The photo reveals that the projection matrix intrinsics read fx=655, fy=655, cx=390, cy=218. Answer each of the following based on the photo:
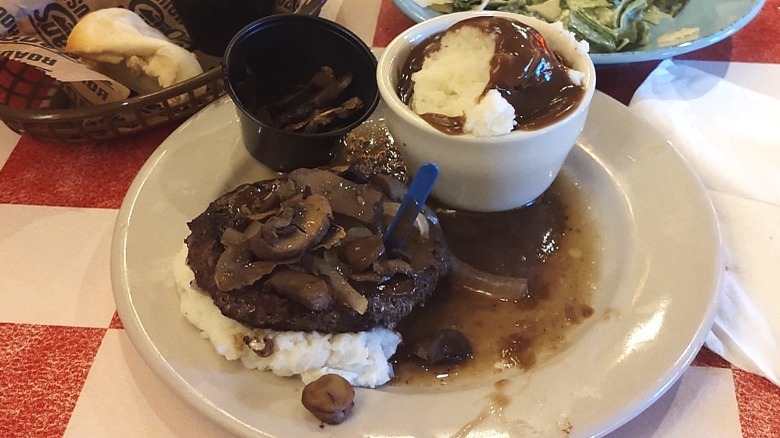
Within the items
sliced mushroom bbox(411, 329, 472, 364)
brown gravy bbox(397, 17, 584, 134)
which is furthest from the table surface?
brown gravy bbox(397, 17, 584, 134)

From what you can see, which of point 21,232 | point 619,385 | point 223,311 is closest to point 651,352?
point 619,385

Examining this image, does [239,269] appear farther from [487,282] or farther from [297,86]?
[297,86]

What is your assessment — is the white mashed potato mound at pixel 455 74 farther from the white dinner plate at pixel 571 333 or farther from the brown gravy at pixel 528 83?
the white dinner plate at pixel 571 333

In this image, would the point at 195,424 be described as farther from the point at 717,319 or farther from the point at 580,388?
the point at 717,319

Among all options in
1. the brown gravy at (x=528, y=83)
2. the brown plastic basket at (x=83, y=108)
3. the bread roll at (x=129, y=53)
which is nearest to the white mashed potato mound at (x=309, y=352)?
the brown gravy at (x=528, y=83)

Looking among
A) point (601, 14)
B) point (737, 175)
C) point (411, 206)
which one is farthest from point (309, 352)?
point (601, 14)

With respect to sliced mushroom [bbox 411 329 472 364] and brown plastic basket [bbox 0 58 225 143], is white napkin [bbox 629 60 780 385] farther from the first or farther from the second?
brown plastic basket [bbox 0 58 225 143]
